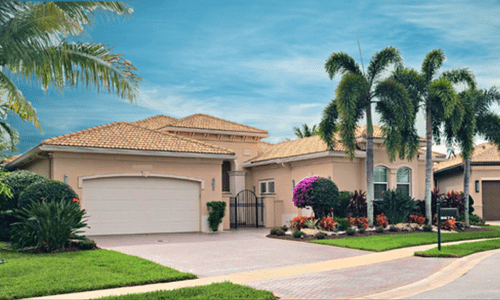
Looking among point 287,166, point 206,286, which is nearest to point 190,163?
point 287,166

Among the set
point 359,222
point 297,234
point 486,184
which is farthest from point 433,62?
point 486,184

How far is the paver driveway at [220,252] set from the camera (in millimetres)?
11977

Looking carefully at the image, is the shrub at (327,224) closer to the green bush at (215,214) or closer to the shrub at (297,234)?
the shrub at (297,234)

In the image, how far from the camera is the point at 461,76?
23.3 meters

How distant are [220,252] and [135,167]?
792cm

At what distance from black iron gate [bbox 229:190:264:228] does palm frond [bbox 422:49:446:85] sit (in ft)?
33.7

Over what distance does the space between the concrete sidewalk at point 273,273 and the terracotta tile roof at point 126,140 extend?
1057 cm

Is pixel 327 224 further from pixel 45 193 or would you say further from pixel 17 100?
pixel 17 100

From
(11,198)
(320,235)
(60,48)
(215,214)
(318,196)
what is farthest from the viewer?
(215,214)

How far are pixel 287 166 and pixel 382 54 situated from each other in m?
8.12

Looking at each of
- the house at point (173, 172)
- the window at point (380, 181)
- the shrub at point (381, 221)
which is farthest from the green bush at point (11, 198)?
the window at point (380, 181)

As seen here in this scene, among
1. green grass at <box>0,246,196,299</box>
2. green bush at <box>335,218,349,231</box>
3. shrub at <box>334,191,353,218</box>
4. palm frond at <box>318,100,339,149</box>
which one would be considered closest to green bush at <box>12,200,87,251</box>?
green grass at <box>0,246,196,299</box>

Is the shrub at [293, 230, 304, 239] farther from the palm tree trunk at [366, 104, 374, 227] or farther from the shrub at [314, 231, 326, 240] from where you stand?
the palm tree trunk at [366, 104, 374, 227]

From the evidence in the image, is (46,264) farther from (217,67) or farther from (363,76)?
(363,76)
